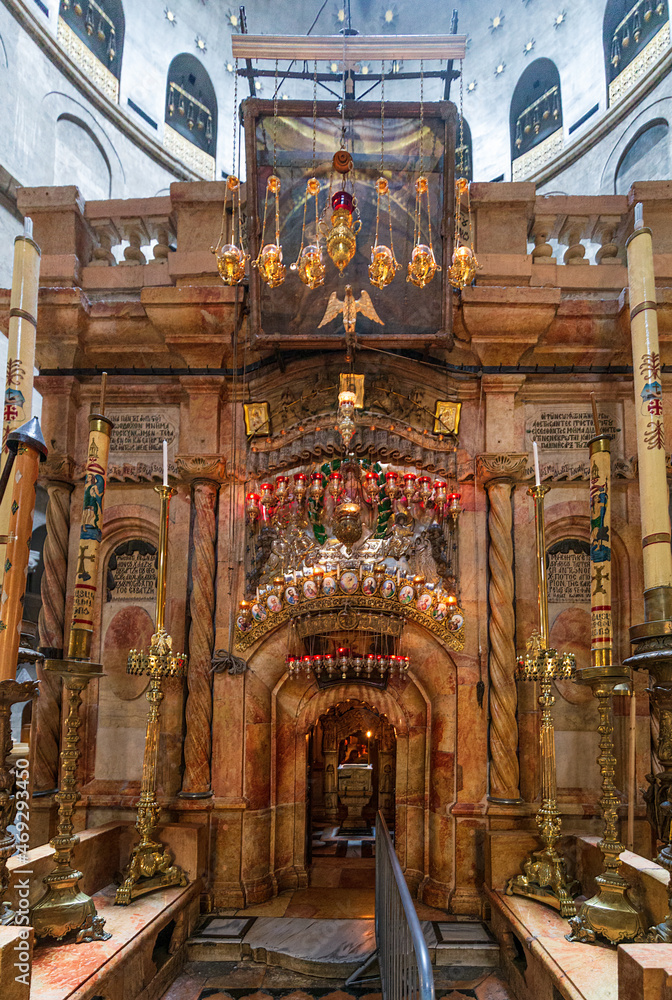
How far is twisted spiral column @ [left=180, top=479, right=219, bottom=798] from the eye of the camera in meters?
7.41

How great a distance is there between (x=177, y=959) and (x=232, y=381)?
5537 millimetres

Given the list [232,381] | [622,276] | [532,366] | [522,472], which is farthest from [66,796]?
[622,276]

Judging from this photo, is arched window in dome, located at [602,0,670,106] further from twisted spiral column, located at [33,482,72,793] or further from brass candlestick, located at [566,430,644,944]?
twisted spiral column, located at [33,482,72,793]

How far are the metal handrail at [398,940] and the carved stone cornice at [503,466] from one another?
11.5ft

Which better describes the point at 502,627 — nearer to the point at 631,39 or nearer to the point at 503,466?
the point at 503,466

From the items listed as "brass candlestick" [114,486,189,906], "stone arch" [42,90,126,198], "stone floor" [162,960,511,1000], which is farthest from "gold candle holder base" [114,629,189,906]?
"stone arch" [42,90,126,198]

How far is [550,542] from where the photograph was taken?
26.0ft

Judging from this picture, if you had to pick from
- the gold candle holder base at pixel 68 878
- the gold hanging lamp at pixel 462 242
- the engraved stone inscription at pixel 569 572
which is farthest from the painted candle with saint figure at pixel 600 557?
the gold candle holder base at pixel 68 878

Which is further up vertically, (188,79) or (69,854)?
(188,79)

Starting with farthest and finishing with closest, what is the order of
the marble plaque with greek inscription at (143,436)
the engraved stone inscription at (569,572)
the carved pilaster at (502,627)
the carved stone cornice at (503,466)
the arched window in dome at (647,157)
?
1. the arched window in dome at (647,157)
2. the marble plaque with greek inscription at (143,436)
3. the engraved stone inscription at (569,572)
4. the carved stone cornice at (503,466)
5. the carved pilaster at (502,627)

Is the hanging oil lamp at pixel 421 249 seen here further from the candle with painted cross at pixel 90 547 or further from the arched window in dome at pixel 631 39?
the arched window in dome at pixel 631 39

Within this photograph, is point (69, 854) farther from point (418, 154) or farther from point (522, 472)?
point (418, 154)

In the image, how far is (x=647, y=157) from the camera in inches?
523

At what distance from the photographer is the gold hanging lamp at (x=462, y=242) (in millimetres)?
6121
